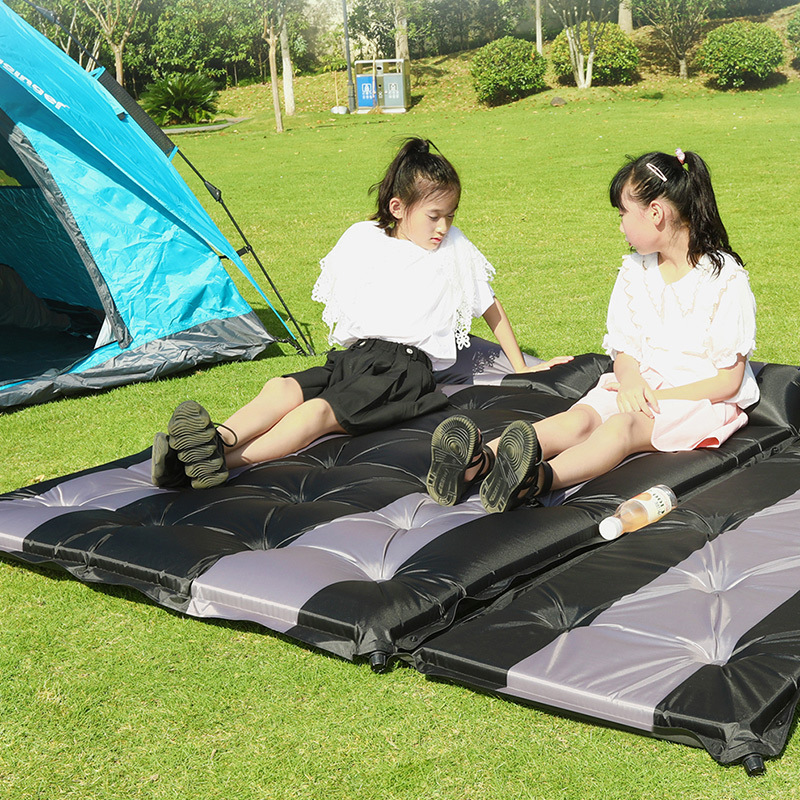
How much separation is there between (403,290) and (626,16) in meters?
28.8

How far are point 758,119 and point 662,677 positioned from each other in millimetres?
17669

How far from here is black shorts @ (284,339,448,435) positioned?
376 cm

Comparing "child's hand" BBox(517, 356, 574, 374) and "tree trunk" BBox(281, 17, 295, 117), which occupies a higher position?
"tree trunk" BBox(281, 17, 295, 117)

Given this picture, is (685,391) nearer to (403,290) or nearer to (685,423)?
(685,423)

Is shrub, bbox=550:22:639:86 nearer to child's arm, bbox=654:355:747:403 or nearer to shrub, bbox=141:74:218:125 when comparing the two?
shrub, bbox=141:74:218:125

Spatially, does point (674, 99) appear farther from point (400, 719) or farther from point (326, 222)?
point (400, 719)

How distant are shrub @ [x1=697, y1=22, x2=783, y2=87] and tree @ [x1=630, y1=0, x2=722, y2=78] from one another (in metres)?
1.53

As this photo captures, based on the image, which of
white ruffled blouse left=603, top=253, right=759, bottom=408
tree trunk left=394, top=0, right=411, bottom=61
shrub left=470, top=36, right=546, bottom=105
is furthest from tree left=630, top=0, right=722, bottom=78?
white ruffled blouse left=603, top=253, right=759, bottom=408

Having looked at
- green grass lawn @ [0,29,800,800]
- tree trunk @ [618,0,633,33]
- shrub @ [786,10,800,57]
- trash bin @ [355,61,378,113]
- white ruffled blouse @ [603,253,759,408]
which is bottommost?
green grass lawn @ [0,29,800,800]

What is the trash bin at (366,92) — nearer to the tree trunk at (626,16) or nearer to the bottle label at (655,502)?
the tree trunk at (626,16)

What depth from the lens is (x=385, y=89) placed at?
82.8 feet

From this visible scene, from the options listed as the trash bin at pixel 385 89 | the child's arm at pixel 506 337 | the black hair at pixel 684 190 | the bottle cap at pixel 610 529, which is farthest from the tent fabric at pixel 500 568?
the trash bin at pixel 385 89

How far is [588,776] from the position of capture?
2.02 meters

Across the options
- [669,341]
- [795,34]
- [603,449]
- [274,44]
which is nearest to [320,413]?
[603,449]
